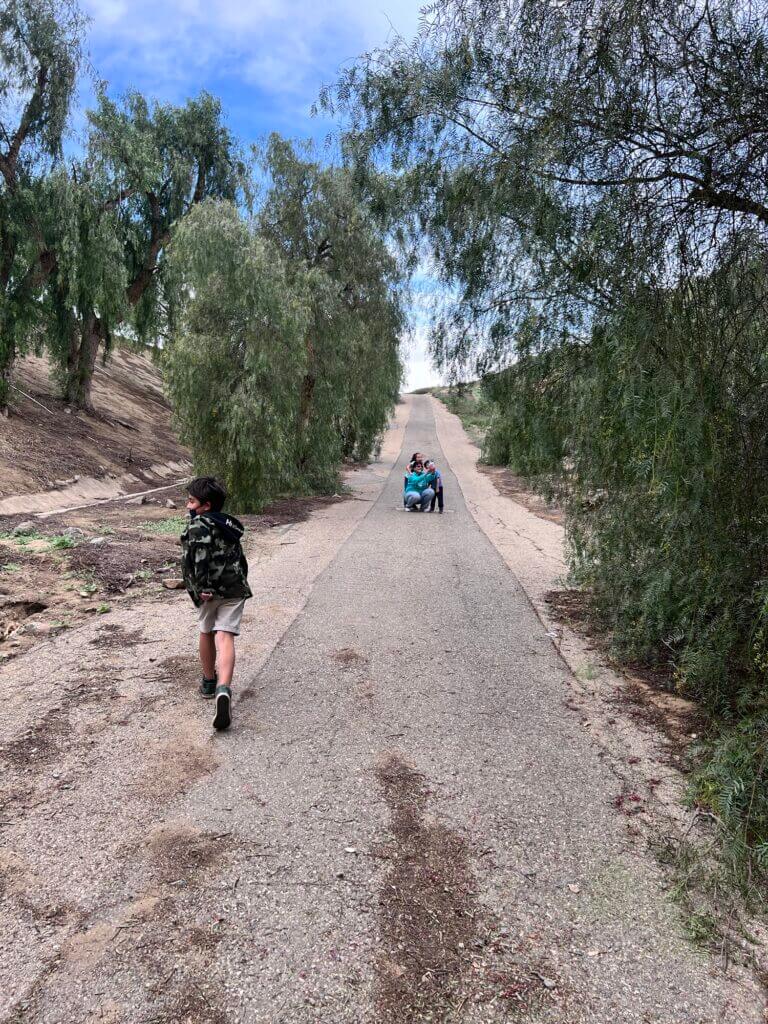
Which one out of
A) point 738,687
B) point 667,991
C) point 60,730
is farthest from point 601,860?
point 60,730

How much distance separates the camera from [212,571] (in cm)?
450

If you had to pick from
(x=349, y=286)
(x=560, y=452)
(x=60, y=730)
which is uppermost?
(x=349, y=286)

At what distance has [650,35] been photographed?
152 inches

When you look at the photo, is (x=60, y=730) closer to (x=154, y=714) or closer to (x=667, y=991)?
(x=154, y=714)

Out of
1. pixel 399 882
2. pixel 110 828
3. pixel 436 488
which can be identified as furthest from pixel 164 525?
pixel 399 882

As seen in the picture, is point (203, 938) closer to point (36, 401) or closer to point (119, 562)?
point (119, 562)

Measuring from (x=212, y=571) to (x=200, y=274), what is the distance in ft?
37.7

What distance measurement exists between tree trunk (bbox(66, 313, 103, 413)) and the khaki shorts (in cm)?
2121

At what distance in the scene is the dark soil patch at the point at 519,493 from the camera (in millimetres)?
17188

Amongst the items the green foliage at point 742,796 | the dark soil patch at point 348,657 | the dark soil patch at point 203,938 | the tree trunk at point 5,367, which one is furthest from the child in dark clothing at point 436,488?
the dark soil patch at point 203,938

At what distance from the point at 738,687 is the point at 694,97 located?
12.0 feet

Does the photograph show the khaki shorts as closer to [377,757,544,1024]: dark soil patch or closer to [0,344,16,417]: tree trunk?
[377,757,544,1024]: dark soil patch

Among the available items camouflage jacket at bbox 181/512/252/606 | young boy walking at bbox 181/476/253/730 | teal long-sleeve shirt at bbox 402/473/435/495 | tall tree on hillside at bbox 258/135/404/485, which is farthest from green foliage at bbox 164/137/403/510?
camouflage jacket at bbox 181/512/252/606

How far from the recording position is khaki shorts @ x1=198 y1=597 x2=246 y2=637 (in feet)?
15.0
